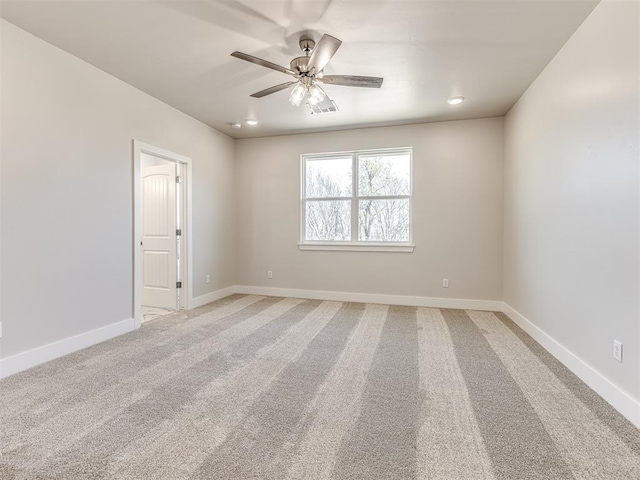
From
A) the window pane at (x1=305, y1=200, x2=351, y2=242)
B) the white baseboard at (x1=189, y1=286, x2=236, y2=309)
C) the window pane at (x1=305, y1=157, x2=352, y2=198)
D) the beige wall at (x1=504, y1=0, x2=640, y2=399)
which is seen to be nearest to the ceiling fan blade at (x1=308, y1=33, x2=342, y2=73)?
the beige wall at (x1=504, y1=0, x2=640, y2=399)

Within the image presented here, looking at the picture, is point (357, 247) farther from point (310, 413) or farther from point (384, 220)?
point (310, 413)

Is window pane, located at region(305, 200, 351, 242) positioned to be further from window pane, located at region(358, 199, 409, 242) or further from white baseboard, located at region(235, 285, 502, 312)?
white baseboard, located at region(235, 285, 502, 312)

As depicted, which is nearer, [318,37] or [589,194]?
[589,194]

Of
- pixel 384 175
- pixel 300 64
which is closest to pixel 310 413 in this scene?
pixel 300 64

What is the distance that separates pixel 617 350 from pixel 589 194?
1052 millimetres

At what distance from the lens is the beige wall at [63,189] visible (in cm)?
236

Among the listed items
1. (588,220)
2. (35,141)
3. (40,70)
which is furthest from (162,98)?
A: (588,220)

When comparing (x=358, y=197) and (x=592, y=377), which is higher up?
(x=358, y=197)

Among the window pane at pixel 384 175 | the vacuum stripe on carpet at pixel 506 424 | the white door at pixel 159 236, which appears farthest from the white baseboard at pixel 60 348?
the window pane at pixel 384 175

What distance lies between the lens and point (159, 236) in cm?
440

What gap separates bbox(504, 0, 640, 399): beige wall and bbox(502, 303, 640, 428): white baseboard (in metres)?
0.05

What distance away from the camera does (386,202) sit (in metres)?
4.72

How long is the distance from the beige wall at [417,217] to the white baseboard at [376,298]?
70 millimetres

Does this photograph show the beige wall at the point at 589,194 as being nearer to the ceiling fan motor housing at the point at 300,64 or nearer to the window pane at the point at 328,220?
the ceiling fan motor housing at the point at 300,64
